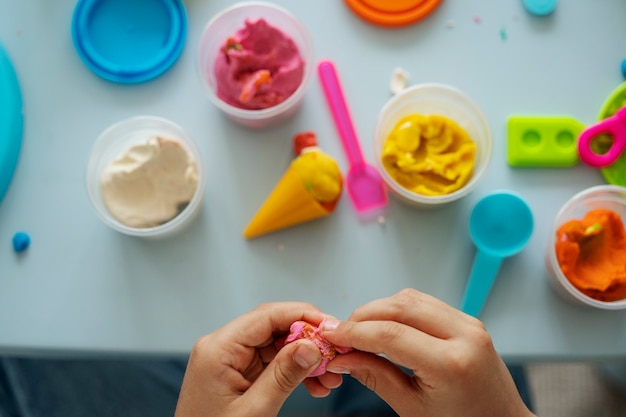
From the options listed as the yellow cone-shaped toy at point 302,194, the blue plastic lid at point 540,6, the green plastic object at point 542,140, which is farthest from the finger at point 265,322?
the blue plastic lid at point 540,6

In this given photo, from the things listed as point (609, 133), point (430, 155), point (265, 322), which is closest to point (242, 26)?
point (430, 155)

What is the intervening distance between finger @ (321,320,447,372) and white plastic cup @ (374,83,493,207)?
0.69 ft

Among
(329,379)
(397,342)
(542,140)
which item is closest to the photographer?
(397,342)

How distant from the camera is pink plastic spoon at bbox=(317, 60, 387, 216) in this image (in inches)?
32.0

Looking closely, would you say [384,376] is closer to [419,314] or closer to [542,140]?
[419,314]

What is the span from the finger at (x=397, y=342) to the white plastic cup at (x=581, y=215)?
24 centimetres

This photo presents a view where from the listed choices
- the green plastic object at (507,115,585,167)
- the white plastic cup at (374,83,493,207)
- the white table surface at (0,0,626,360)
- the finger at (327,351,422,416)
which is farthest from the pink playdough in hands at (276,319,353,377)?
the green plastic object at (507,115,585,167)

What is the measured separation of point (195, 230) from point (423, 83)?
15.1 inches

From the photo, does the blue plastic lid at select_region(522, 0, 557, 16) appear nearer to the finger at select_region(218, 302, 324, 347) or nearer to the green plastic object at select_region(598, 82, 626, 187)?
the green plastic object at select_region(598, 82, 626, 187)

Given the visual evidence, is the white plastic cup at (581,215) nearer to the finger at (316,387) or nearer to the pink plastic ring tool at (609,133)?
the pink plastic ring tool at (609,133)

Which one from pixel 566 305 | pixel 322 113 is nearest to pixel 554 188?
pixel 566 305

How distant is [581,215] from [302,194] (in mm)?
386

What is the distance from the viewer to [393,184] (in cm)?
77

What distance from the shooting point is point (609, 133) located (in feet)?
2.68
